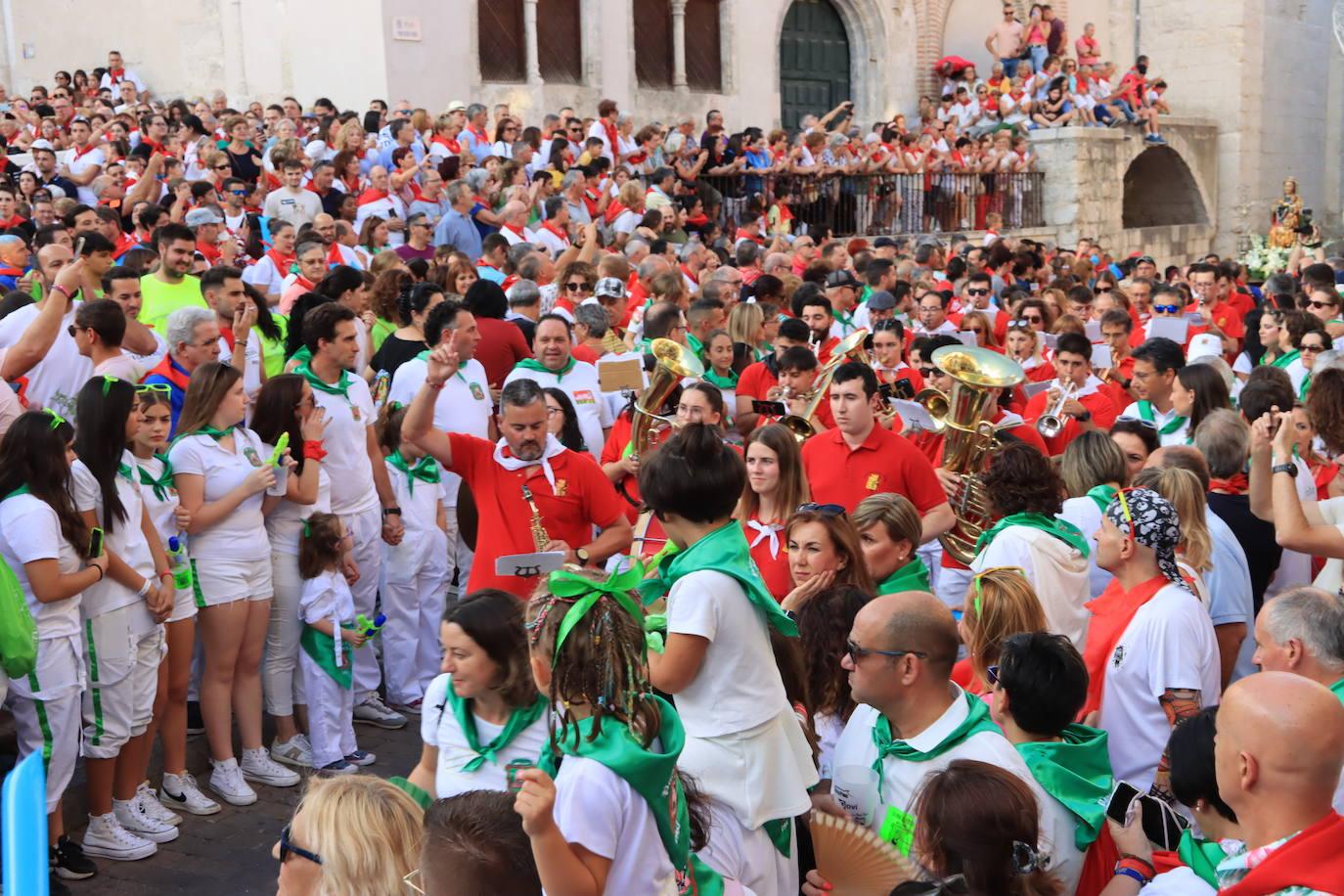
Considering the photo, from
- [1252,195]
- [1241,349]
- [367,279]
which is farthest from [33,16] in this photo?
[1252,195]

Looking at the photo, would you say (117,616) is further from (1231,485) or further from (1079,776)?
(1231,485)

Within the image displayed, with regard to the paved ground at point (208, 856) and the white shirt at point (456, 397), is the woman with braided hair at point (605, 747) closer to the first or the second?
the paved ground at point (208, 856)

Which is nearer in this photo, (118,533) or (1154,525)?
(1154,525)

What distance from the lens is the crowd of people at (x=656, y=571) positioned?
272 cm

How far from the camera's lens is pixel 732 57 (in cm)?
2338

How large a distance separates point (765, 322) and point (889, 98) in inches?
686

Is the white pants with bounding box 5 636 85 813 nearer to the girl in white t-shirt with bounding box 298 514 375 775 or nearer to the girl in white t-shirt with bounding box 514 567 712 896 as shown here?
the girl in white t-shirt with bounding box 298 514 375 775

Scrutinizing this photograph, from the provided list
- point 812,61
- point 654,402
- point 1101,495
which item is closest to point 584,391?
point 654,402

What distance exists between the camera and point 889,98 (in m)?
25.7

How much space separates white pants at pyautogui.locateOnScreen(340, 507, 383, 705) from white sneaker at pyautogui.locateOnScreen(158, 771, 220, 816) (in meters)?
1.22

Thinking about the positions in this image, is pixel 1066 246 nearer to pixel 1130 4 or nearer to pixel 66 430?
pixel 1130 4

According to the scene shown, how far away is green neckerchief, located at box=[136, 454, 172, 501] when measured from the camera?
17.5 feet

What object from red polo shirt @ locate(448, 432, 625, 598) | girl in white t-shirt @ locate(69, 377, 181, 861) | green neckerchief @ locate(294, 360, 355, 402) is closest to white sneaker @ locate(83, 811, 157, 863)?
girl in white t-shirt @ locate(69, 377, 181, 861)

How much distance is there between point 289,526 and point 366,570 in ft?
2.19
